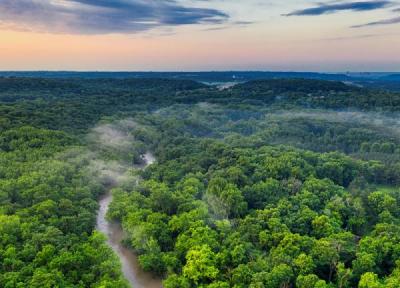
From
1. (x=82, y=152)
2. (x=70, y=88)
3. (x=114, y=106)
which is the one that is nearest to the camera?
(x=82, y=152)

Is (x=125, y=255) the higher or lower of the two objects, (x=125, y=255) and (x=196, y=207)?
the lower

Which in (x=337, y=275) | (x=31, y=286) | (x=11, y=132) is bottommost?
(x=337, y=275)

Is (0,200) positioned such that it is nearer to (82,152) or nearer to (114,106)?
(82,152)

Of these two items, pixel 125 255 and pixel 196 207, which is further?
pixel 196 207

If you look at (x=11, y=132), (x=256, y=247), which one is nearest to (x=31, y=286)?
(x=256, y=247)
